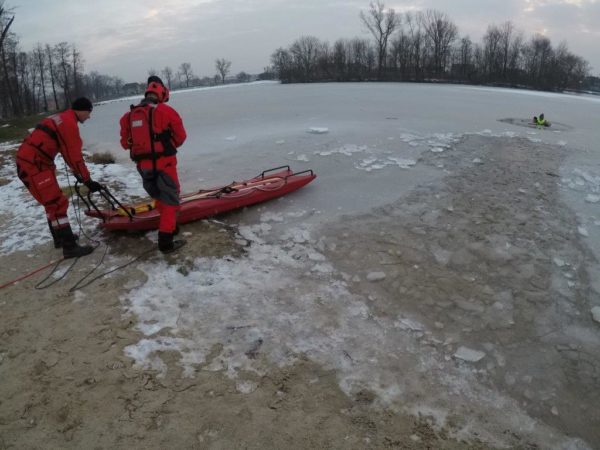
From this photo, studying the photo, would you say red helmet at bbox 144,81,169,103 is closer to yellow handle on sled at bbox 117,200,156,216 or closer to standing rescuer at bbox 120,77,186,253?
standing rescuer at bbox 120,77,186,253

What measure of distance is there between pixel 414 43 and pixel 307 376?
63289 millimetres

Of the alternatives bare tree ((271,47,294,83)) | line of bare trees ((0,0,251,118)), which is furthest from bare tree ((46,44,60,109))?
bare tree ((271,47,294,83))

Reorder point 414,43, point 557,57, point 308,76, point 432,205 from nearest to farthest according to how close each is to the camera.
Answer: point 432,205 → point 557,57 → point 414,43 → point 308,76

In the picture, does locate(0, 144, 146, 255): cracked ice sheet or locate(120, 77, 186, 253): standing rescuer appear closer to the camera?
locate(120, 77, 186, 253): standing rescuer

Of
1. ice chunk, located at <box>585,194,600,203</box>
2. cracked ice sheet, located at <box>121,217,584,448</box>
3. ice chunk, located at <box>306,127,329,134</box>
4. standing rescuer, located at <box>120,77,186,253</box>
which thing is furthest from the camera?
ice chunk, located at <box>306,127,329,134</box>

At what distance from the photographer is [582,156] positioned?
780 centimetres

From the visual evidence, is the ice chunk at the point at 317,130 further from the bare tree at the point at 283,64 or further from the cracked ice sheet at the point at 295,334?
the bare tree at the point at 283,64

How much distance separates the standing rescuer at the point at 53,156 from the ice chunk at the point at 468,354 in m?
3.71

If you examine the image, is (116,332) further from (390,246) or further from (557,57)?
(557,57)

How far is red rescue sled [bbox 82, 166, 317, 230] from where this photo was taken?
4730mm

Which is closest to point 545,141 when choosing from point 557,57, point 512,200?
point 512,200

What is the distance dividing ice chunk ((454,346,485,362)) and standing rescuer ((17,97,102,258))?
3.71m

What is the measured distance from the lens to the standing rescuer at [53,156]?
4039 mm

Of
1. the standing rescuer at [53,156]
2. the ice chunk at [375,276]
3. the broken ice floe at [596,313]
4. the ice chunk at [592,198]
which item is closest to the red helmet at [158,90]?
the standing rescuer at [53,156]
